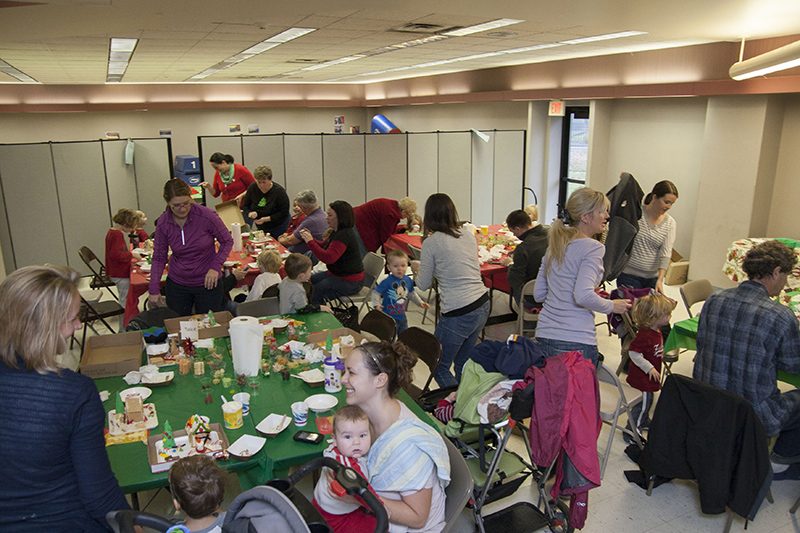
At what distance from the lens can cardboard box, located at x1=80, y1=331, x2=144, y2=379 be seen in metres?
3.37

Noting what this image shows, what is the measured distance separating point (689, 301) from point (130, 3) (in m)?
4.72

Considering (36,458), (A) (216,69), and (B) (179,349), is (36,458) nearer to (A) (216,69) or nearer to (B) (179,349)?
(B) (179,349)

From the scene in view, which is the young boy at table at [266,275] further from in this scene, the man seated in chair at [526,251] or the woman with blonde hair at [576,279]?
the woman with blonde hair at [576,279]

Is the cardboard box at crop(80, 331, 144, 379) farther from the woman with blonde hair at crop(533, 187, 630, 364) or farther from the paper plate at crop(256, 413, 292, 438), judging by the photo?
the woman with blonde hair at crop(533, 187, 630, 364)

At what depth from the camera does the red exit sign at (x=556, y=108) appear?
9.94 metres

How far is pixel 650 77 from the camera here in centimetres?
812

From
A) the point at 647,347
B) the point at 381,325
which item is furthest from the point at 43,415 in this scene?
the point at 647,347

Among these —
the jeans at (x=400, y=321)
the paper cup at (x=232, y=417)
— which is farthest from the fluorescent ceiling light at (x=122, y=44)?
the paper cup at (x=232, y=417)

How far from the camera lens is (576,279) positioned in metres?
3.43

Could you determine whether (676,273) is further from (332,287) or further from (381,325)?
(381,325)

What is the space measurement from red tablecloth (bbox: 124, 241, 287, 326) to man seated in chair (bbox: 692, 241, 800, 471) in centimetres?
397

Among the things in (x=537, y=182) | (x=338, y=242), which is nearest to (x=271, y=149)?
(x=338, y=242)

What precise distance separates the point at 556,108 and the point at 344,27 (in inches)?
232

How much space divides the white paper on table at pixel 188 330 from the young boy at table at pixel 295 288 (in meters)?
0.91
